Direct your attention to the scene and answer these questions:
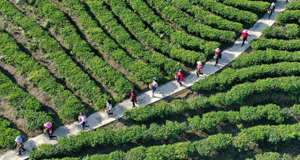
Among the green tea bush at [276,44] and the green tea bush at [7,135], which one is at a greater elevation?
the green tea bush at [276,44]

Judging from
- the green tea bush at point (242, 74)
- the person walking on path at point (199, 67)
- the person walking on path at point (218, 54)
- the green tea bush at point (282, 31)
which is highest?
the green tea bush at point (282, 31)

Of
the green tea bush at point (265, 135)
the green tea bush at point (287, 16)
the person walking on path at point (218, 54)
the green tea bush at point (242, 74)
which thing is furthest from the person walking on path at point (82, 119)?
the green tea bush at point (287, 16)

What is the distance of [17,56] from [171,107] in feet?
47.3

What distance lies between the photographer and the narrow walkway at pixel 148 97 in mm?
26659

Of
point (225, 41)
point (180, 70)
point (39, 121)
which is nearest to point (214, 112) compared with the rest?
point (180, 70)

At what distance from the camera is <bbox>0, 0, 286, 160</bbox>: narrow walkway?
2666 centimetres

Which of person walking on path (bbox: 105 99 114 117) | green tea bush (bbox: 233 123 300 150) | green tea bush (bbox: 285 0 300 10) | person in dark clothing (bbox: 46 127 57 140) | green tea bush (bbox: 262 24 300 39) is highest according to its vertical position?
green tea bush (bbox: 285 0 300 10)

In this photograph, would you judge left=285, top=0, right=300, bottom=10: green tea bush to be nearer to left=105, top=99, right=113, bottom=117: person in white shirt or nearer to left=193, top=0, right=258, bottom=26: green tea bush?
left=193, top=0, right=258, bottom=26: green tea bush

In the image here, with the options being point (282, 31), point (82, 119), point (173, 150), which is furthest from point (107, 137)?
point (282, 31)

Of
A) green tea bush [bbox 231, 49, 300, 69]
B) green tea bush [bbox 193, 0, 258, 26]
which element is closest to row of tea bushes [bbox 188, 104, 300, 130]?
green tea bush [bbox 231, 49, 300, 69]

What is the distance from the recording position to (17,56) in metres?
30.7

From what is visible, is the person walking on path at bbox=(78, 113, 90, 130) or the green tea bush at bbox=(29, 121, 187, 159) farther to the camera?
the person walking on path at bbox=(78, 113, 90, 130)

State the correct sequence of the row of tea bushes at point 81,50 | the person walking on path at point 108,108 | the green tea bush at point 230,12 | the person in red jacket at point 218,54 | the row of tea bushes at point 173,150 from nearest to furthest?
the row of tea bushes at point 173,150, the person walking on path at point 108,108, the row of tea bushes at point 81,50, the person in red jacket at point 218,54, the green tea bush at point 230,12

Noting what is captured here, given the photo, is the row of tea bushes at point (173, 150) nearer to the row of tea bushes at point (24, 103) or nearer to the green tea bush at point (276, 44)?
the row of tea bushes at point (24, 103)
